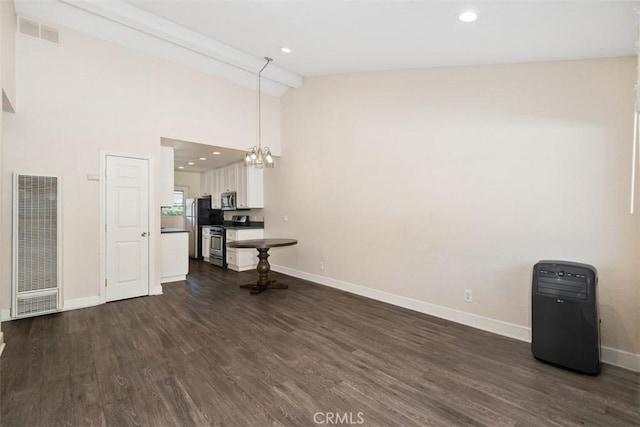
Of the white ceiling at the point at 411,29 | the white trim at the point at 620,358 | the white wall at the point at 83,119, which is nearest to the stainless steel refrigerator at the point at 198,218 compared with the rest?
the white wall at the point at 83,119

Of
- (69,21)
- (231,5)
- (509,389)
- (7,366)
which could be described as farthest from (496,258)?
(69,21)

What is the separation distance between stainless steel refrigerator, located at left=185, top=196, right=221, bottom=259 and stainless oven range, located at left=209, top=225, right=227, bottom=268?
757mm

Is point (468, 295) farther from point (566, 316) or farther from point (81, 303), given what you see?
point (81, 303)

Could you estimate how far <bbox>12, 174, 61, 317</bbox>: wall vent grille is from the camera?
10.9ft

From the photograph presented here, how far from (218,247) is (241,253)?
33.9 inches

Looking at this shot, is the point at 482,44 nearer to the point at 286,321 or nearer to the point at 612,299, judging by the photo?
the point at 612,299

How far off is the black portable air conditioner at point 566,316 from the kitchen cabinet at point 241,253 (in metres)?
4.93

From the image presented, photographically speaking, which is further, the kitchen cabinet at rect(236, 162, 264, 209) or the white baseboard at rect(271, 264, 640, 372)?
the kitchen cabinet at rect(236, 162, 264, 209)

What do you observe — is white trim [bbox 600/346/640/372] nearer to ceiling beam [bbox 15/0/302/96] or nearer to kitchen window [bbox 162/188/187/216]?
ceiling beam [bbox 15/0/302/96]

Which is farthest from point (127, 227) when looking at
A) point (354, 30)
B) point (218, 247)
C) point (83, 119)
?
point (354, 30)

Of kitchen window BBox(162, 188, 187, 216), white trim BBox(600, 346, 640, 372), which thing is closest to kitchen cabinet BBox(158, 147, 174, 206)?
kitchen window BBox(162, 188, 187, 216)

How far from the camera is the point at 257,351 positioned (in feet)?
8.68

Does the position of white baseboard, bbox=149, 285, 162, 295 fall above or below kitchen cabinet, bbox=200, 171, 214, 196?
below

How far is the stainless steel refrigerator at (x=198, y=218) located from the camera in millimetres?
7367
